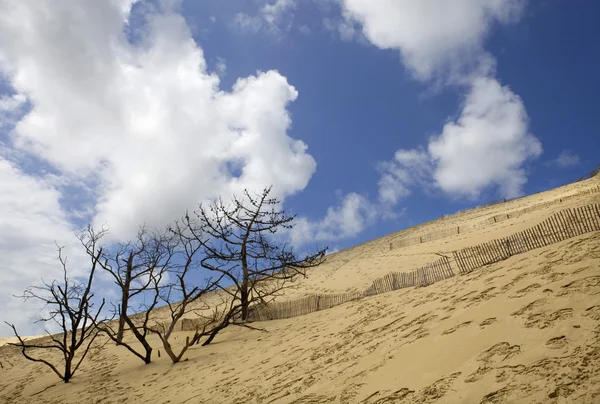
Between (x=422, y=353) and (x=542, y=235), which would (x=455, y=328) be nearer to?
(x=422, y=353)

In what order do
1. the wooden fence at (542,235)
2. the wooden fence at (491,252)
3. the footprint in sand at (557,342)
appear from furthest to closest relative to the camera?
the wooden fence at (491,252) < the wooden fence at (542,235) < the footprint in sand at (557,342)

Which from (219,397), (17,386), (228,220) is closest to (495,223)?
(228,220)

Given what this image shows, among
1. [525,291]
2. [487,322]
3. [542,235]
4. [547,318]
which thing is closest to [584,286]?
[525,291]

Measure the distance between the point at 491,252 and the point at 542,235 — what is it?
110 cm

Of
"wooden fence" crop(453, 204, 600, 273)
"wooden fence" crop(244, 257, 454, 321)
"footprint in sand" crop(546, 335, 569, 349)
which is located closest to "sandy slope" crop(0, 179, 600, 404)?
"footprint in sand" crop(546, 335, 569, 349)

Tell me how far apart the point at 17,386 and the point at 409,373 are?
14.5m

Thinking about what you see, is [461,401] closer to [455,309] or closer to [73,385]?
[455,309]

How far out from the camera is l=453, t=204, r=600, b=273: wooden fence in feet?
26.7

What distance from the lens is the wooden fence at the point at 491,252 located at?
27.2 ft

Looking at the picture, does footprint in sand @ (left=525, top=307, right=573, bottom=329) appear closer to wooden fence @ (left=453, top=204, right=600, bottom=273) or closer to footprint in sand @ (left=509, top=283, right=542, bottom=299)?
footprint in sand @ (left=509, top=283, right=542, bottom=299)

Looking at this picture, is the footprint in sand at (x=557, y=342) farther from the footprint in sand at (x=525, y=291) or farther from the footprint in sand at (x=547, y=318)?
the footprint in sand at (x=525, y=291)

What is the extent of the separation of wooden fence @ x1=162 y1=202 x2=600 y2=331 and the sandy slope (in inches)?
22.5

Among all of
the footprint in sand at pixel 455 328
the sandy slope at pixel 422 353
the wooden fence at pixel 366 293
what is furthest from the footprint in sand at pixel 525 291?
the wooden fence at pixel 366 293

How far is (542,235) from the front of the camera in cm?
859
